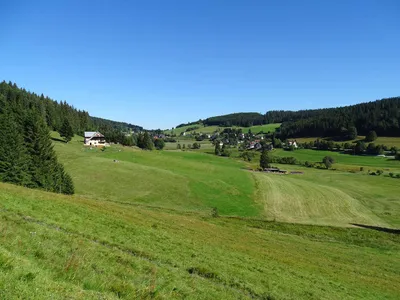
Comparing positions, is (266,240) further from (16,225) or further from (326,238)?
(16,225)

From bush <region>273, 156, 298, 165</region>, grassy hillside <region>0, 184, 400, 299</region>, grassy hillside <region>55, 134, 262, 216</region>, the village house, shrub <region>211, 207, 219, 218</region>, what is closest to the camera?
grassy hillside <region>0, 184, 400, 299</region>

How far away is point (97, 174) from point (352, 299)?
73941mm

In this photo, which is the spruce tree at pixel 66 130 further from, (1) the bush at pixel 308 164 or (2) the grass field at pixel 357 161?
(2) the grass field at pixel 357 161

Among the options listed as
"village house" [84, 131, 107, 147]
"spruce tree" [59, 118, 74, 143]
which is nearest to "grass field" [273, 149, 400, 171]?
"village house" [84, 131, 107, 147]

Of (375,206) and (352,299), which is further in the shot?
(375,206)

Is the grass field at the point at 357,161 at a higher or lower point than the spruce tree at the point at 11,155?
lower

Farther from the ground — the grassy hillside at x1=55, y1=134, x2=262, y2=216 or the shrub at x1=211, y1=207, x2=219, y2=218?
the grassy hillside at x1=55, y1=134, x2=262, y2=216

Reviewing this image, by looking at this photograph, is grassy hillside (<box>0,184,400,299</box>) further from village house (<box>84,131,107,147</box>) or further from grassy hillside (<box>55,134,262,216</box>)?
village house (<box>84,131,107,147</box>)

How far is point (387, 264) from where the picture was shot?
3203 centimetres

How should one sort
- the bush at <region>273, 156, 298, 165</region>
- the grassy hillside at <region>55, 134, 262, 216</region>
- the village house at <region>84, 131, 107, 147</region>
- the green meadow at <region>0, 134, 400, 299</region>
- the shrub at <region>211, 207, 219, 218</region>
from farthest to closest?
1. the bush at <region>273, 156, 298, 165</region>
2. the village house at <region>84, 131, 107, 147</region>
3. the grassy hillside at <region>55, 134, 262, 216</region>
4. the shrub at <region>211, 207, 219, 218</region>
5. the green meadow at <region>0, 134, 400, 299</region>

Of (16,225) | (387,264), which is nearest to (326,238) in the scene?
(387,264)

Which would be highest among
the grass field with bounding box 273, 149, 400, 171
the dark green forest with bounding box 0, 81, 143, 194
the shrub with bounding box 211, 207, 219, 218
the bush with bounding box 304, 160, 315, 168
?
the dark green forest with bounding box 0, 81, 143, 194

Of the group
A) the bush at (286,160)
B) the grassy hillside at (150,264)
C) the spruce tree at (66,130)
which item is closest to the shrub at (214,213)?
the grassy hillside at (150,264)

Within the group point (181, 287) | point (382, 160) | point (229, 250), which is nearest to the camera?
point (181, 287)
